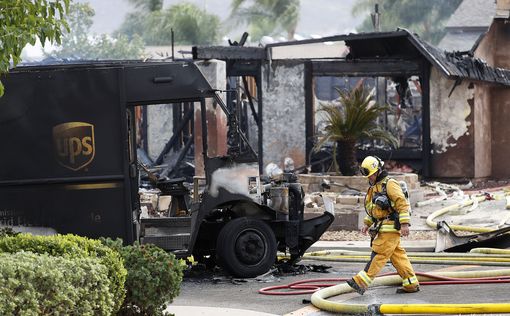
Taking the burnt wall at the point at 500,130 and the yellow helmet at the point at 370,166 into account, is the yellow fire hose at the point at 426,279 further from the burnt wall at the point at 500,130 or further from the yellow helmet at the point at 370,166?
the burnt wall at the point at 500,130

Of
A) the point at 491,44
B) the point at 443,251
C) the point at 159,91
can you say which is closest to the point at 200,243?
the point at 159,91

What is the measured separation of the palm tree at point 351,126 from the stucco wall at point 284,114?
5112 mm

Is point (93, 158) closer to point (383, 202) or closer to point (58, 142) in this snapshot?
point (58, 142)

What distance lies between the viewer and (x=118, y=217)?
1409cm

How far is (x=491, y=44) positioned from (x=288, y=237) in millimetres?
21835

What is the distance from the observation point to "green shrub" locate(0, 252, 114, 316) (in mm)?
7797

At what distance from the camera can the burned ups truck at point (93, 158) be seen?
13.9 m

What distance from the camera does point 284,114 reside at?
29203mm

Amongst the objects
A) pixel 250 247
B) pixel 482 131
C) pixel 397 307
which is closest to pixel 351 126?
pixel 482 131

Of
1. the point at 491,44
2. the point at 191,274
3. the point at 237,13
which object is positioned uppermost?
the point at 237,13

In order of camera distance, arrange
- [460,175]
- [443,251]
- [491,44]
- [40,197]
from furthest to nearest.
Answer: [491,44] < [460,175] < [443,251] < [40,197]

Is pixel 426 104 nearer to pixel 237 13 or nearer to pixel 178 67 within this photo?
pixel 178 67

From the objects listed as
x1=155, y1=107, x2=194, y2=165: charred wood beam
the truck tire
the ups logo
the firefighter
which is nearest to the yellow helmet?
the firefighter

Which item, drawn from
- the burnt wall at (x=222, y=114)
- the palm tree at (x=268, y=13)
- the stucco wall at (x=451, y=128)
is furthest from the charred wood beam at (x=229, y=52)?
the palm tree at (x=268, y=13)
